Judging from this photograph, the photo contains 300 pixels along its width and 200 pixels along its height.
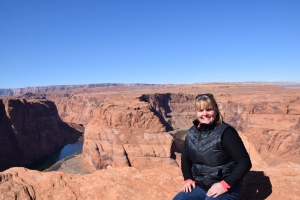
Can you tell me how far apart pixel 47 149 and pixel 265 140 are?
159 feet

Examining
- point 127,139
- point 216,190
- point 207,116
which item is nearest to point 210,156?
point 216,190

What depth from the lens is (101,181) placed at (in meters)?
6.38

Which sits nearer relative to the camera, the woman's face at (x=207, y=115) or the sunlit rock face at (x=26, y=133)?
the woman's face at (x=207, y=115)

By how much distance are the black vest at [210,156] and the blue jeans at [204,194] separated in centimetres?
14

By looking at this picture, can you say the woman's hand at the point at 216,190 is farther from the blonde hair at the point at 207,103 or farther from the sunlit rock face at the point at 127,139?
the sunlit rock face at the point at 127,139

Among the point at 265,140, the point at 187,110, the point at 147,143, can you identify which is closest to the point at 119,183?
the point at 147,143

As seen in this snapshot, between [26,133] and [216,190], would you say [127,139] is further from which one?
[26,133]

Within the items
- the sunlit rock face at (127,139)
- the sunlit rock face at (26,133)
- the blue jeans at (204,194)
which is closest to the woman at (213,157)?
the blue jeans at (204,194)

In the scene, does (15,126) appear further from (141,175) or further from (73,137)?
(141,175)

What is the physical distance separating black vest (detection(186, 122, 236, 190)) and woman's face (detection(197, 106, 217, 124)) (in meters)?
0.16

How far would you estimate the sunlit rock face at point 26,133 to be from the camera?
4459 centimetres

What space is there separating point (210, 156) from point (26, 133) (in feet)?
184

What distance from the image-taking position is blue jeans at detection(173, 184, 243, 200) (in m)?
3.81

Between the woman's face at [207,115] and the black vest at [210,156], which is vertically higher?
the woman's face at [207,115]
